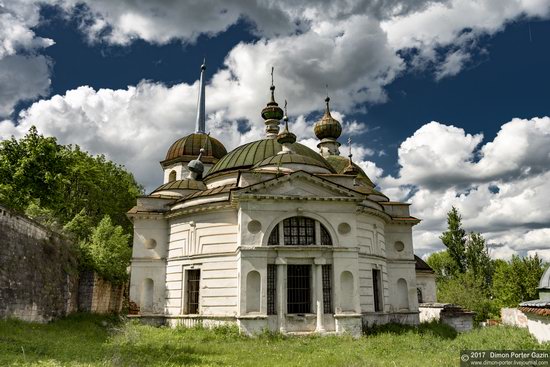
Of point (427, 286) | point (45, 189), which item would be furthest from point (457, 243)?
point (45, 189)

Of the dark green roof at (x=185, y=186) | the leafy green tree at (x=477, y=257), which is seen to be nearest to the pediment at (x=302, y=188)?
the dark green roof at (x=185, y=186)

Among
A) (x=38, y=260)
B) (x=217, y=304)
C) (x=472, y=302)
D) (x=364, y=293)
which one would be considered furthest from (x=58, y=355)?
(x=472, y=302)

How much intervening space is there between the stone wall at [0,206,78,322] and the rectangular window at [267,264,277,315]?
9785mm

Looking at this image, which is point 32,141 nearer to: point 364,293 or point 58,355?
point 58,355

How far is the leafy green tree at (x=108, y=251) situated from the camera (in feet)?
85.6

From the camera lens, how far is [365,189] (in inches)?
1128

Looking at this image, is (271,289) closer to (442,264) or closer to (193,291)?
(193,291)

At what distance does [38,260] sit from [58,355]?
8975 mm

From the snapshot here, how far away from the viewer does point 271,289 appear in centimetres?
2038

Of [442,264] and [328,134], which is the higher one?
[328,134]

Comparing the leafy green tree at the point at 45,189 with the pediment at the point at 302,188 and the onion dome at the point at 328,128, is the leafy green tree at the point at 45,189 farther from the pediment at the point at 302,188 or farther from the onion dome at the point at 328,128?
the onion dome at the point at 328,128

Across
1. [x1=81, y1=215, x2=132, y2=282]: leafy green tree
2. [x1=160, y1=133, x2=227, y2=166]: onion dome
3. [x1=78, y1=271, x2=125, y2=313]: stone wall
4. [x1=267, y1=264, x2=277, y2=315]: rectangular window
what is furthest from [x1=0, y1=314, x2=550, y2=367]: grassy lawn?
[x1=160, y1=133, x2=227, y2=166]: onion dome

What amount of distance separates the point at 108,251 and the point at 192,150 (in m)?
13.2

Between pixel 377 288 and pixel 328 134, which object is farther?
pixel 328 134
